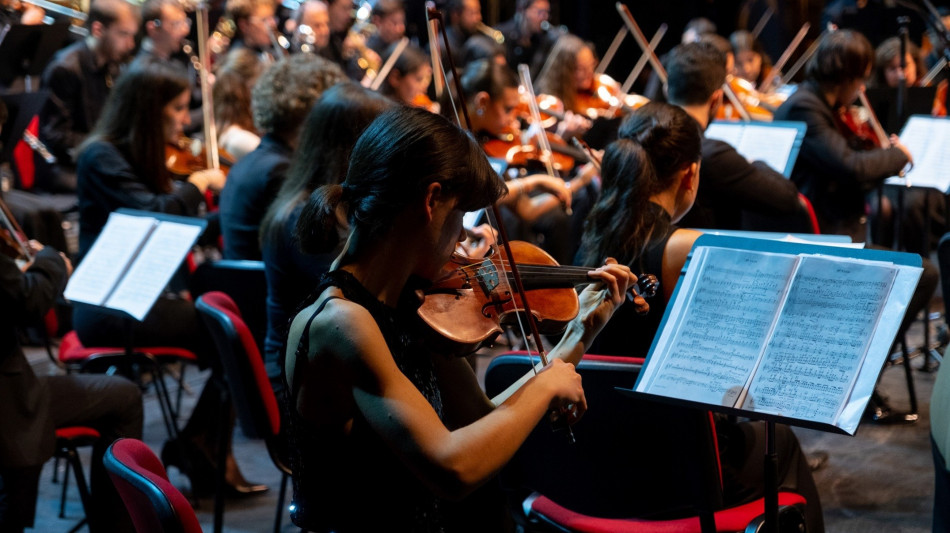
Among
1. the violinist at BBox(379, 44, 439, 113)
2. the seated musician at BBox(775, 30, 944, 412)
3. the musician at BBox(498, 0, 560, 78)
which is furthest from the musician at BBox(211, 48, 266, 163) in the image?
the musician at BBox(498, 0, 560, 78)

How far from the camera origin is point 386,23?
7.06 m

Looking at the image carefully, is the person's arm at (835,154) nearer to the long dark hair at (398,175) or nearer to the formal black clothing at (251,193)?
the formal black clothing at (251,193)

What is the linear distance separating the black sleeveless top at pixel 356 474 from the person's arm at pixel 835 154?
9.53 feet

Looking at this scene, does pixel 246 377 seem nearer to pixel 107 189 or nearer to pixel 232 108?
pixel 107 189

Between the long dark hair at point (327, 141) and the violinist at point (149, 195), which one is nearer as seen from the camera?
the long dark hair at point (327, 141)

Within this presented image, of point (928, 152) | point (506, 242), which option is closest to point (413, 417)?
point (506, 242)

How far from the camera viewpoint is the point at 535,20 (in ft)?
26.8

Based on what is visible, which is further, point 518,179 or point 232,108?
point 232,108

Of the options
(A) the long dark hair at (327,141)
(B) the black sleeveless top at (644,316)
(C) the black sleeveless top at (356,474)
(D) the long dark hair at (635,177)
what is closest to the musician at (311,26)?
(A) the long dark hair at (327,141)

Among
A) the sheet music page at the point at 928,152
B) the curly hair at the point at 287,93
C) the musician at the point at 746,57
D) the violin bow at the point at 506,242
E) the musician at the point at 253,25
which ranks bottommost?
the musician at the point at 746,57

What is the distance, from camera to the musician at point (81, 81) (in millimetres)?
5129

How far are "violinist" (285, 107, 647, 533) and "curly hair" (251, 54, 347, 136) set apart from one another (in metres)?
1.64

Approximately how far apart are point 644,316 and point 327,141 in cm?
89

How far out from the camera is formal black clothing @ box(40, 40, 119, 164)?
16.9 ft
